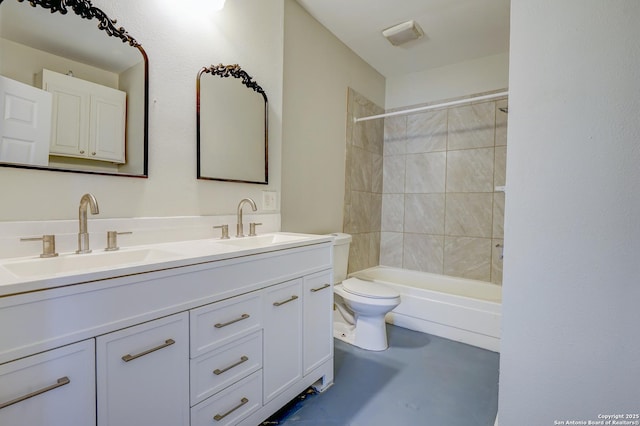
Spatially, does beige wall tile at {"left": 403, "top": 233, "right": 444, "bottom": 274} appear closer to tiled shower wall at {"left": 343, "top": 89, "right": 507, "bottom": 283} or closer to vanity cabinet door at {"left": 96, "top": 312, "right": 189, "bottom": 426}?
tiled shower wall at {"left": 343, "top": 89, "right": 507, "bottom": 283}

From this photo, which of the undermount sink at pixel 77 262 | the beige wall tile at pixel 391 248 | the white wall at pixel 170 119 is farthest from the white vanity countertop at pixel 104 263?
the beige wall tile at pixel 391 248

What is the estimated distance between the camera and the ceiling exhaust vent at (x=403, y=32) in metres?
2.35

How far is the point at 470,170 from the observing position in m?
2.88

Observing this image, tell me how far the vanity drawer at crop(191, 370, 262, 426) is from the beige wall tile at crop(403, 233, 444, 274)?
2.26m

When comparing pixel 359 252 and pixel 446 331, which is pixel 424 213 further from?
pixel 446 331

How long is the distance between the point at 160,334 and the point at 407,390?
1396 mm

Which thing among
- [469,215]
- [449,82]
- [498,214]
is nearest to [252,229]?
[469,215]

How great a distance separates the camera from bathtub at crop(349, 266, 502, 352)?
2.20 metres

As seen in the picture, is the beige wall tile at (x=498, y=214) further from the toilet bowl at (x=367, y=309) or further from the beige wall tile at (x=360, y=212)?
the toilet bowl at (x=367, y=309)

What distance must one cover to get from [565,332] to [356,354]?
52.0 inches

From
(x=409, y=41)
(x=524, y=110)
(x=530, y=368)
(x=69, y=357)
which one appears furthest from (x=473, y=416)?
(x=409, y=41)

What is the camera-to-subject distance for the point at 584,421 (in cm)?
107

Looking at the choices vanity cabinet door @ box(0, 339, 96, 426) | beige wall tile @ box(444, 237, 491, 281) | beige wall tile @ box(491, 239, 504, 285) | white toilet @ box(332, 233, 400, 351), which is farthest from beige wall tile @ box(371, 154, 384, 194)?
vanity cabinet door @ box(0, 339, 96, 426)

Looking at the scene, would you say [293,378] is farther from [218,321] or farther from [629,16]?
[629,16]
